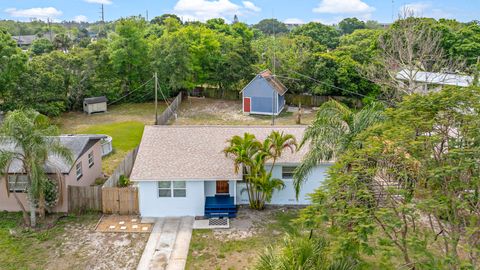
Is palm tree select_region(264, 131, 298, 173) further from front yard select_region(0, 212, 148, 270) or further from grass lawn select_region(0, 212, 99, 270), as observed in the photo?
grass lawn select_region(0, 212, 99, 270)

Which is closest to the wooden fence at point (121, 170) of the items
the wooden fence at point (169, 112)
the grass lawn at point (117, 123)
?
the grass lawn at point (117, 123)

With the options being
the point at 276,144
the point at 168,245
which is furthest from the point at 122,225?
the point at 276,144

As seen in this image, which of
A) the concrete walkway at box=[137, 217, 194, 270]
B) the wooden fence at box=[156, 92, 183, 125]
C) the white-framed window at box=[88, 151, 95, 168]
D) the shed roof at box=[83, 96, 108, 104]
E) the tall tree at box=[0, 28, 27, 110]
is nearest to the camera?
the concrete walkway at box=[137, 217, 194, 270]

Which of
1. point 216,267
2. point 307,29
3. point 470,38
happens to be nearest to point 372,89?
point 470,38

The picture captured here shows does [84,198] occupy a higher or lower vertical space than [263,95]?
lower

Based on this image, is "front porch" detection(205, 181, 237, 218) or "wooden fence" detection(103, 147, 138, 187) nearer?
"front porch" detection(205, 181, 237, 218)

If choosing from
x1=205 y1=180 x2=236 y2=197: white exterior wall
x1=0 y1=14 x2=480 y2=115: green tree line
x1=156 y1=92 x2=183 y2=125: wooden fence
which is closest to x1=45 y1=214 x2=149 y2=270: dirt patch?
x1=205 y1=180 x2=236 y2=197: white exterior wall

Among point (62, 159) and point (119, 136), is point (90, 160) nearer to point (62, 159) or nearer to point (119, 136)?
point (62, 159)
